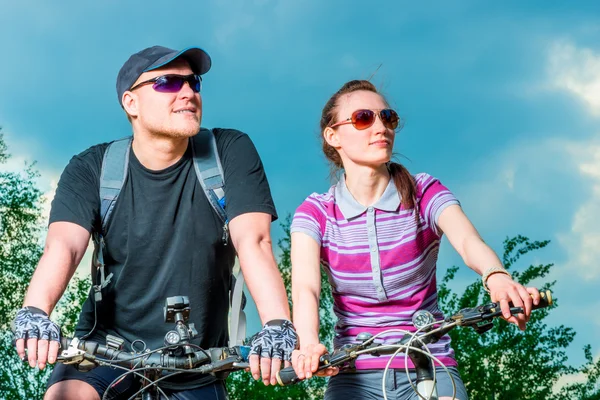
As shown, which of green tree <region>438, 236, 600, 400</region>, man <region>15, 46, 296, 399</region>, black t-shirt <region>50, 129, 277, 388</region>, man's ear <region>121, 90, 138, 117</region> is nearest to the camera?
man <region>15, 46, 296, 399</region>

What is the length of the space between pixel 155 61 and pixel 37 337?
188 centimetres

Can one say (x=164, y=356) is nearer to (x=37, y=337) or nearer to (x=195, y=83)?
(x=37, y=337)

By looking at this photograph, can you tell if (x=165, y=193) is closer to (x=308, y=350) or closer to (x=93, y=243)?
(x=93, y=243)

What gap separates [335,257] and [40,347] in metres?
1.55

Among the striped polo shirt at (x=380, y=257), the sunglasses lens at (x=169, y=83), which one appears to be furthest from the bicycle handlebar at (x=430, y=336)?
the sunglasses lens at (x=169, y=83)

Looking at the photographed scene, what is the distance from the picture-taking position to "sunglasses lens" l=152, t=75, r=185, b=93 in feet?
16.0

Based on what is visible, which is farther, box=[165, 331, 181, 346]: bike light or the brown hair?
the brown hair

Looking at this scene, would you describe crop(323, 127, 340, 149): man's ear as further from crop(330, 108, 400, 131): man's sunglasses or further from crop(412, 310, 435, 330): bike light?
crop(412, 310, 435, 330): bike light

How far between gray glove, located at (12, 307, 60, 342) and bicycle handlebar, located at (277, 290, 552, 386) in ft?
3.82

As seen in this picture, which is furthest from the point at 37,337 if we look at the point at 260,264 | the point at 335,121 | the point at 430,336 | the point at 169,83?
the point at 335,121

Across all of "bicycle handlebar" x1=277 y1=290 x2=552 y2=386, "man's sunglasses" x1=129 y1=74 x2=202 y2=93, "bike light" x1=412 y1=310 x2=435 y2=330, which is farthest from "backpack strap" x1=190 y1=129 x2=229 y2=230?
"bike light" x1=412 y1=310 x2=435 y2=330

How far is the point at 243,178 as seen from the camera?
458 centimetres

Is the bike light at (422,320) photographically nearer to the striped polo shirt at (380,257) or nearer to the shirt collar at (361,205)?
the striped polo shirt at (380,257)

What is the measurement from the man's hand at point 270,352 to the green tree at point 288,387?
8.67m
